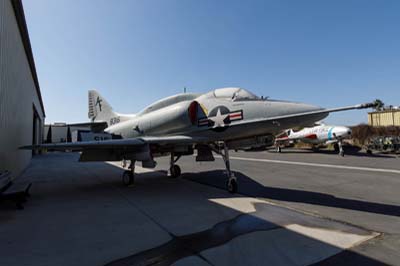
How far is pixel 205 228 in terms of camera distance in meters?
3.85

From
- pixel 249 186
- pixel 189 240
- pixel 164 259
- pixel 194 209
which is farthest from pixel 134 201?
pixel 249 186

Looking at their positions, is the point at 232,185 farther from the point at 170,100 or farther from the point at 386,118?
the point at 386,118

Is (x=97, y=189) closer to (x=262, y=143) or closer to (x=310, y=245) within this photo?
(x=262, y=143)

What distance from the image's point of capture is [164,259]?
2828mm

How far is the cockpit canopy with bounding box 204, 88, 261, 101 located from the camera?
640 cm

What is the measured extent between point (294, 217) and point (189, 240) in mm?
2217

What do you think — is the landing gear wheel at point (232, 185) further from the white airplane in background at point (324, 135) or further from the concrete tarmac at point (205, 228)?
the white airplane in background at point (324, 135)

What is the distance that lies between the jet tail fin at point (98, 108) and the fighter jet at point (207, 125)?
4.26m

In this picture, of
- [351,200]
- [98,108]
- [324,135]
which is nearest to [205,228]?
[351,200]

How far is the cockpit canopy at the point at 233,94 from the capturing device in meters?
6.40

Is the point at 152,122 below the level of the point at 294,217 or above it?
above

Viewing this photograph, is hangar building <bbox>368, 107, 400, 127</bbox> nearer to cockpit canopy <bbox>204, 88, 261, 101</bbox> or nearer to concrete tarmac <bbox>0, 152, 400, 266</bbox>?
cockpit canopy <bbox>204, 88, 261, 101</bbox>

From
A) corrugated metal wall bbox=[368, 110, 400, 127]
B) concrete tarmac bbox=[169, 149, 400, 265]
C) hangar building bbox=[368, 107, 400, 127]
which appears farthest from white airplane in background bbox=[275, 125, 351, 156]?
corrugated metal wall bbox=[368, 110, 400, 127]

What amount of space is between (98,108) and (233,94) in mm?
8915
